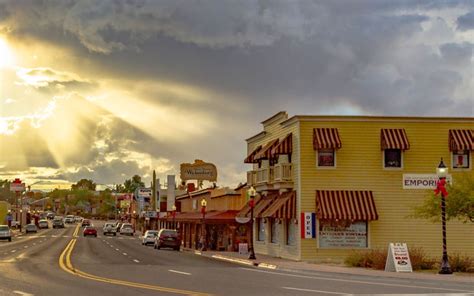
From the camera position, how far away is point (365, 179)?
4219cm

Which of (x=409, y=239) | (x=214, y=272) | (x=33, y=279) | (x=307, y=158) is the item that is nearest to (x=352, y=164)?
(x=307, y=158)

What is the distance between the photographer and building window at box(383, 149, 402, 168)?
42562 millimetres

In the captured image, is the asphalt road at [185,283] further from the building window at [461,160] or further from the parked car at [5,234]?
the parked car at [5,234]

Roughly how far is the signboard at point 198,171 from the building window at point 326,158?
2389 inches

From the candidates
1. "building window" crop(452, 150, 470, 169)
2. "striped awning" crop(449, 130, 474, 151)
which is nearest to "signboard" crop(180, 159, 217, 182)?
"building window" crop(452, 150, 470, 169)

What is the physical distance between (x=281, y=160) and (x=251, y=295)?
86.9 ft

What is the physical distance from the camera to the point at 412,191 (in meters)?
42.4

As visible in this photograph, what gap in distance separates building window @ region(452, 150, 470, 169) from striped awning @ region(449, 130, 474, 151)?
0.81m

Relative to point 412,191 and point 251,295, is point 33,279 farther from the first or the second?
point 412,191

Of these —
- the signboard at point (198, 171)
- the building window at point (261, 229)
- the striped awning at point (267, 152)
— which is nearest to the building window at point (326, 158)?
the striped awning at point (267, 152)

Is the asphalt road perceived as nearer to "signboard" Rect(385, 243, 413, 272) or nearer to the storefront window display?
"signboard" Rect(385, 243, 413, 272)

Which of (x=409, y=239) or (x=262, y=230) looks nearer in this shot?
(x=409, y=239)

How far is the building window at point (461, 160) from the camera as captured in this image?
42.9 metres

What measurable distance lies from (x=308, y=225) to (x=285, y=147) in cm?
503
